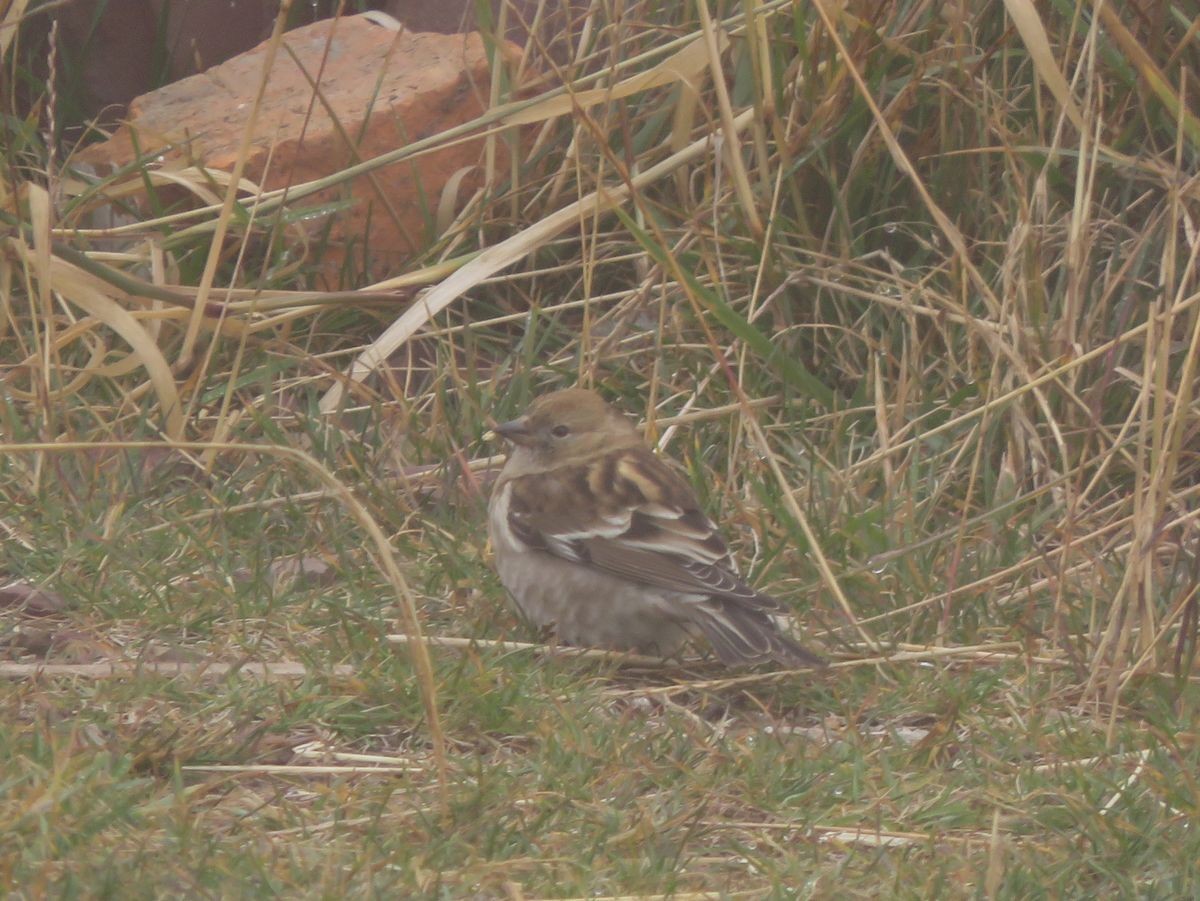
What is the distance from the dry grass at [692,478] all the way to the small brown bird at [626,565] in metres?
0.11

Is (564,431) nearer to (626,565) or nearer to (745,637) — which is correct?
(626,565)

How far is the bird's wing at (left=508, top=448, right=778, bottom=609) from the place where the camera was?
4.95 m

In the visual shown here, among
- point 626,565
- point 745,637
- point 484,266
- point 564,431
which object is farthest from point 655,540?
point 484,266

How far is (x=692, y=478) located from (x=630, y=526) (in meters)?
0.67

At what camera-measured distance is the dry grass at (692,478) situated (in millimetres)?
A: 3820

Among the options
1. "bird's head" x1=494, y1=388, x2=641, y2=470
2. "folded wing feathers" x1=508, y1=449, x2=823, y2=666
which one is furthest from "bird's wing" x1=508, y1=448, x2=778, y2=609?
"bird's head" x1=494, y1=388, x2=641, y2=470

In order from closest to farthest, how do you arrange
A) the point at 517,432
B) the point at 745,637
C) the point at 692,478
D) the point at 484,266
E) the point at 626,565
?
the point at 745,637 < the point at 626,565 < the point at 517,432 < the point at 692,478 < the point at 484,266

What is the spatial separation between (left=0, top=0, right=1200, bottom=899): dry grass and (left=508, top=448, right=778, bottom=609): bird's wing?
0.23 m

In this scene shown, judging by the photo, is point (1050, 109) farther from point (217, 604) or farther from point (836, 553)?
point (217, 604)

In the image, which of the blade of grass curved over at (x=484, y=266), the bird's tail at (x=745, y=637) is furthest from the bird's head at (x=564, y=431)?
the bird's tail at (x=745, y=637)

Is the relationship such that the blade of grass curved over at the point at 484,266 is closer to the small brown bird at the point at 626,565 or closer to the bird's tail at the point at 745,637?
the small brown bird at the point at 626,565

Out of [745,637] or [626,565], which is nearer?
[745,637]

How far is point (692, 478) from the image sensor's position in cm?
579

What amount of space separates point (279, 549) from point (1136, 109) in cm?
301
